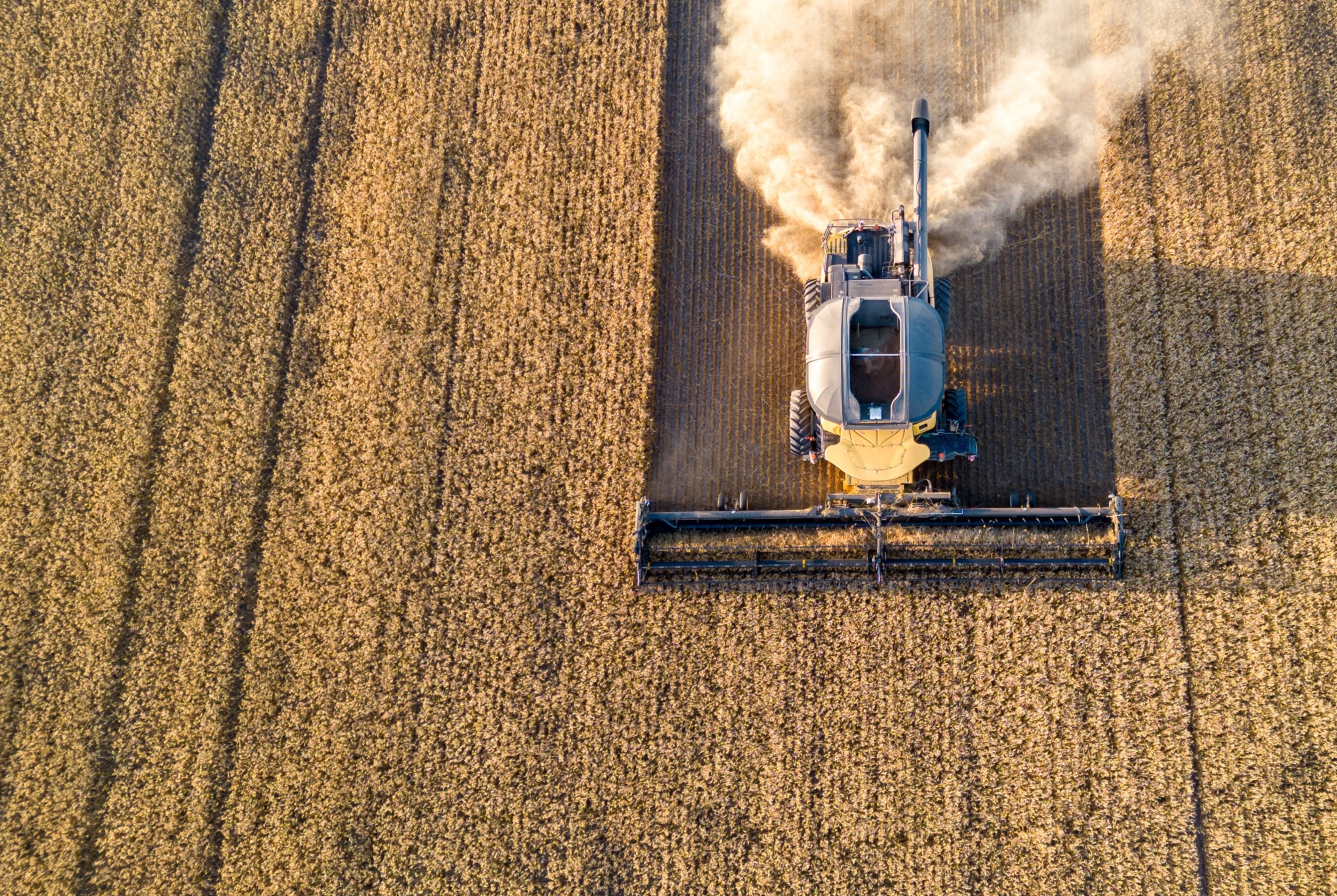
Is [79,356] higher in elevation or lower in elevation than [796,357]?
lower

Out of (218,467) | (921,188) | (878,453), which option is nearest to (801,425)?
(878,453)

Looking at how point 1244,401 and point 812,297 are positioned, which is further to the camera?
point 1244,401

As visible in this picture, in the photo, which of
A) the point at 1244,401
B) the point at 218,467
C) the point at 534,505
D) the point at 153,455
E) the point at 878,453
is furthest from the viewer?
the point at 153,455

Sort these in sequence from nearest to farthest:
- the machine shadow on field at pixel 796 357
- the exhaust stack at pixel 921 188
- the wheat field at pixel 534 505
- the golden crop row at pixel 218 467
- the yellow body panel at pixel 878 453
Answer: the yellow body panel at pixel 878 453 → the exhaust stack at pixel 921 188 → the wheat field at pixel 534 505 → the golden crop row at pixel 218 467 → the machine shadow on field at pixel 796 357

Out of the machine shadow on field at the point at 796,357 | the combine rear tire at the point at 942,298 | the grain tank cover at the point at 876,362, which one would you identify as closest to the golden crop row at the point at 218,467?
the machine shadow on field at the point at 796,357

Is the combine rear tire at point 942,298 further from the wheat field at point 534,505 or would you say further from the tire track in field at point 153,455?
the tire track in field at point 153,455

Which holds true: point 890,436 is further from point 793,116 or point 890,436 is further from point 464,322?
point 464,322

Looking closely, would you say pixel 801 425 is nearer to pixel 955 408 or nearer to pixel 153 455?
pixel 955 408

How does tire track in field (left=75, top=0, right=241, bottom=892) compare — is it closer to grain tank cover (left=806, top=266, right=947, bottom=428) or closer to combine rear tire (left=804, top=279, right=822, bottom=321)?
combine rear tire (left=804, top=279, right=822, bottom=321)
